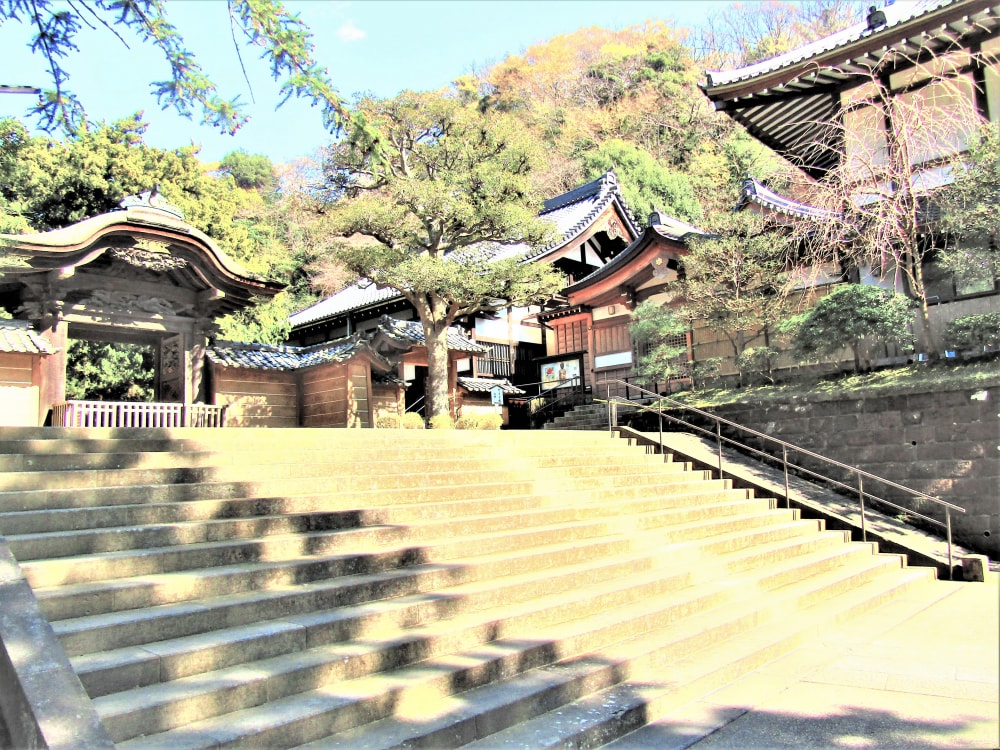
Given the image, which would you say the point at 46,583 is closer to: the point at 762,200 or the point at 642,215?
the point at 762,200

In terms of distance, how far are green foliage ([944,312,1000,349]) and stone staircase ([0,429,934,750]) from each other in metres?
3.88

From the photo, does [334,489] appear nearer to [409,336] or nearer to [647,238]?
[409,336]

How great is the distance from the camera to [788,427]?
1174cm

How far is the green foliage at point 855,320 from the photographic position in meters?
10.5

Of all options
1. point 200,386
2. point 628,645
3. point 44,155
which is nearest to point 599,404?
point 200,386

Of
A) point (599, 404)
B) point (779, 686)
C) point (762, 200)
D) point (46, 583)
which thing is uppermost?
point (762, 200)

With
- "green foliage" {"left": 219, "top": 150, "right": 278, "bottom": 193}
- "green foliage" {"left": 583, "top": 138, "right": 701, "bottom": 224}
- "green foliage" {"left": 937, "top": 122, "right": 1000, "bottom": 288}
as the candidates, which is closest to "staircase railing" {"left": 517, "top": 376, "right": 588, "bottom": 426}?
"green foliage" {"left": 937, "top": 122, "right": 1000, "bottom": 288}

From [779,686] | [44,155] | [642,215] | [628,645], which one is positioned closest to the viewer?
[779,686]

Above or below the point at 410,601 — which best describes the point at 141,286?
above

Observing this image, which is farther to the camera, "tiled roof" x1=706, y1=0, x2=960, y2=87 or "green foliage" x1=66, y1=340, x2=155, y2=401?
"green foliage" x1=66, y1=340, x2=155, y2=401

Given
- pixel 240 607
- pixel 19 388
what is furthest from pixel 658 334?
pixel 19 388

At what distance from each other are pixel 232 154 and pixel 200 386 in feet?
135

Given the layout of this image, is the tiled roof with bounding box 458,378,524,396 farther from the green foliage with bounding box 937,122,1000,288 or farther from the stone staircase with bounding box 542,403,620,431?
the green foliage with bounding box 937,122,1000,288

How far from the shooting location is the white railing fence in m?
11.6
